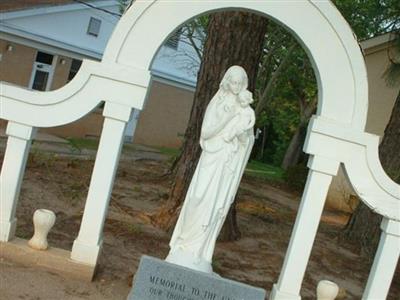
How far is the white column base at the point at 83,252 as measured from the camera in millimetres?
6500

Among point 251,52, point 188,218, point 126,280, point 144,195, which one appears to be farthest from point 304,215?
point 144,195

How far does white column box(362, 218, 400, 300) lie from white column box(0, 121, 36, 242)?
14.0ft

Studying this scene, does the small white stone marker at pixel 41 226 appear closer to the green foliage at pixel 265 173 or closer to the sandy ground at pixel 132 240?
the sandy ground at pixel 132 240

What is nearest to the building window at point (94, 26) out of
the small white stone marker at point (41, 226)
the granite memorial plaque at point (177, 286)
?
the small white stone marker at point (41, 226)

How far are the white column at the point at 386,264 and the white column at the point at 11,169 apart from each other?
4.26 meters

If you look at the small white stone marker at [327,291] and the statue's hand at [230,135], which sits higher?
the statue's hand at [230,135]

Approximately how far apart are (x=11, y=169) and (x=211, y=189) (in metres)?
2.44

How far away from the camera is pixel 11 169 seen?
259 inches

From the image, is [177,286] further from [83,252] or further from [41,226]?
[41,226]

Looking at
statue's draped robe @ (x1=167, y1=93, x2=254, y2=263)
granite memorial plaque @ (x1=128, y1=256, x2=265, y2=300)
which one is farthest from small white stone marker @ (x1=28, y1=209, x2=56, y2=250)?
granite memorial plaque @ (x1=128, y1=256, x2=265, y2=300)

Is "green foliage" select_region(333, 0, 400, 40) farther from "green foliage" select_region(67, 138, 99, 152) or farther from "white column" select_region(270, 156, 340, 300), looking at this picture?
"green foliage" select_region(67, 138, 99, 152)

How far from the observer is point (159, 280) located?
5348 millimetres

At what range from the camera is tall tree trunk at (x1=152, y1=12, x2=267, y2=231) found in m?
9.18

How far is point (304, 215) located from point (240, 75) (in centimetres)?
176
